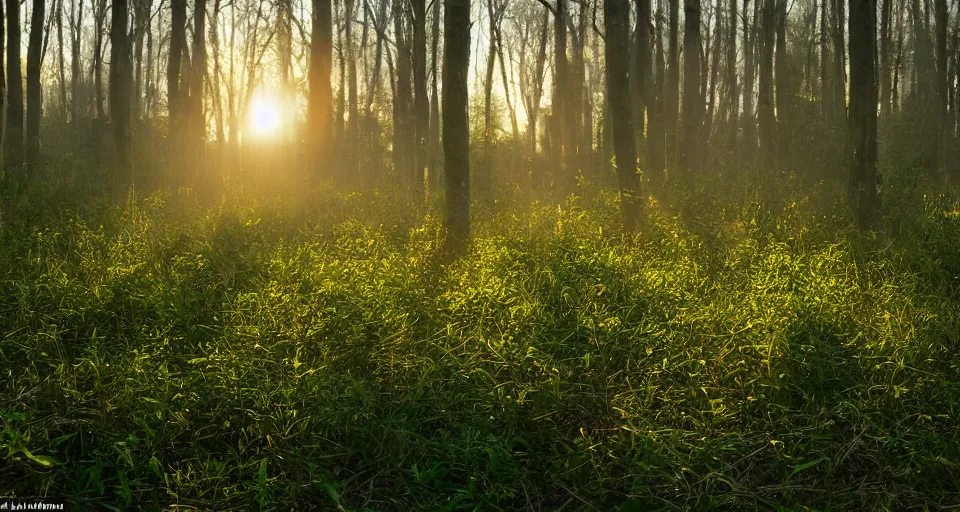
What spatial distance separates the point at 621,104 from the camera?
27.0 feet

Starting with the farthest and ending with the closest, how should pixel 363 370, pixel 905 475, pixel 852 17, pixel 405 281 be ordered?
pixel 852 17, pixel 405 281, pixel 363 370, pixel 905 475

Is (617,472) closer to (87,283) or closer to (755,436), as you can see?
(755,436)

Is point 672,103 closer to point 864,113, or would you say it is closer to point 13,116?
point 864,113

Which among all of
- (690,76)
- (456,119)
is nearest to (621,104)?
(456,119)

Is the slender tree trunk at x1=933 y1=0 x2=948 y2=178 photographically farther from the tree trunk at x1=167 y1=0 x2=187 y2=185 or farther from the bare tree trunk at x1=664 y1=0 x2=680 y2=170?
the tree trunk at x1=167 y1=0 x2=187 y2=185

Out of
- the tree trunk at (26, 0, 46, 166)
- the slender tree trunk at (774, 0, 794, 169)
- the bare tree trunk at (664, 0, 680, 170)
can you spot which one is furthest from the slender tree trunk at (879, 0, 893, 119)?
the tree trunk at (26, 0, 46, 166)

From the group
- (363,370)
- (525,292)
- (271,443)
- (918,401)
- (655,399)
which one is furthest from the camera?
(525,292)

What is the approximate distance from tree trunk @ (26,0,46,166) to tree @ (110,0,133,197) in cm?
269

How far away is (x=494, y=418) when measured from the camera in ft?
11.5

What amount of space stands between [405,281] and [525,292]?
1076mm

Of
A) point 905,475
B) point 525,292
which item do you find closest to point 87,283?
point 525,292

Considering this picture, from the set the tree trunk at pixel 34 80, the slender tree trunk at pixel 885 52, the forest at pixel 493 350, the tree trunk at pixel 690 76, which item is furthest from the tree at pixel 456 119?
A: the slender tree trunk at pixel 885 52

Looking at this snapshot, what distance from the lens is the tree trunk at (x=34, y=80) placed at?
41.1 ft

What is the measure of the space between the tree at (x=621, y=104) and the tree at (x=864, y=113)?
252cm
